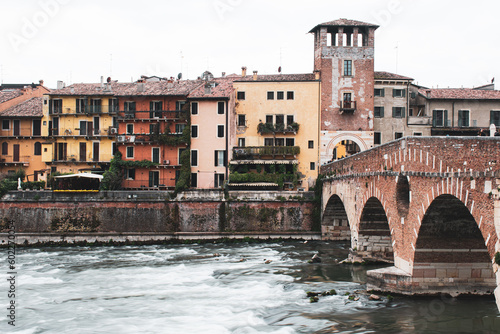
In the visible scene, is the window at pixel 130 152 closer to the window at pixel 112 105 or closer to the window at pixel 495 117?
the window at pixel 112 105

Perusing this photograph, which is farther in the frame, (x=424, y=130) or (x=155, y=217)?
(x=424, y=130)

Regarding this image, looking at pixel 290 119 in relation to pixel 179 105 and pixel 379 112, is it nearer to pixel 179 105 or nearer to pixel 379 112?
pixel 379 112

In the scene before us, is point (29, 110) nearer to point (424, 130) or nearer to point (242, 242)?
point (242, 242)

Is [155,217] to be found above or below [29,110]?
below

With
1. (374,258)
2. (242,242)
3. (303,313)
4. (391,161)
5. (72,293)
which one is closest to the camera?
(303,313)

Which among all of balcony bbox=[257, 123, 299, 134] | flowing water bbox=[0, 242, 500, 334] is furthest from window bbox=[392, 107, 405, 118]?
flowing water bbox=[0, 242, 500, 334]

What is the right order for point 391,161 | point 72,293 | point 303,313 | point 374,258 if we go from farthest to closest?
point 374,258 → point 72,293 → point 391,161 → point 303,313

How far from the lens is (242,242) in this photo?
42281mm

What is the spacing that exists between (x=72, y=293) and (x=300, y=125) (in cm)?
2816

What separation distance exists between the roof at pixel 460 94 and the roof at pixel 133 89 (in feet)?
72.5

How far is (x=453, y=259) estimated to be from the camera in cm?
2123

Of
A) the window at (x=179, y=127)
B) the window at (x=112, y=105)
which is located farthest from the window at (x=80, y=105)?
the window at (x=179, y=127)

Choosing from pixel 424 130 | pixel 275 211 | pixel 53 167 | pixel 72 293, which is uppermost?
pixel 424 130

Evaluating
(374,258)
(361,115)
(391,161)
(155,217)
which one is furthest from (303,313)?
(361,115)
